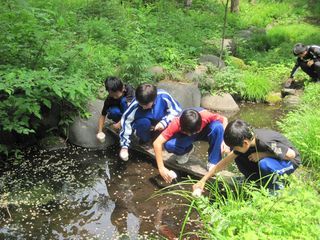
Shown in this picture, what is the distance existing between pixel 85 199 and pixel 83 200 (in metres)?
0.03

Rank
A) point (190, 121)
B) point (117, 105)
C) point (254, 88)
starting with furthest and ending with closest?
point (254, 88) < point (117, 105) < point (190, 121)

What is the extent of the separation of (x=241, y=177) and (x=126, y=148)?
5.07ft

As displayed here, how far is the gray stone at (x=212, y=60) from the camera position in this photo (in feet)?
29.1

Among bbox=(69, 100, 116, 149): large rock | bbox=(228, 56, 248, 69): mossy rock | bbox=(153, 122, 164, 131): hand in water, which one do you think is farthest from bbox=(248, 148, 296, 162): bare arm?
bbox=(228, 56, 248, 69): mossy rock

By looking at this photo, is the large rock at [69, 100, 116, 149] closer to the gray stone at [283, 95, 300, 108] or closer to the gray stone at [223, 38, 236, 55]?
the gray stone at [283, 95, 300, 108]

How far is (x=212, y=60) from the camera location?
903 centimetres

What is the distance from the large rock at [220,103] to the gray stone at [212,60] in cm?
114

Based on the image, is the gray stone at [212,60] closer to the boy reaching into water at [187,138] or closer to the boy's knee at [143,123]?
the boy's knee at [143,123]

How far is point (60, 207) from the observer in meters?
4.46

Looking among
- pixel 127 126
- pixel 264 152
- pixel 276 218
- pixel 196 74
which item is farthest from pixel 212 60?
pixel 276 218

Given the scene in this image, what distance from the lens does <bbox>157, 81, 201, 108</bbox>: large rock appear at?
274 inches

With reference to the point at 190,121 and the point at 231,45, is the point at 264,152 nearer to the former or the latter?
the point at 190,121

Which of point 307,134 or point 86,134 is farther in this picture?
point 86,134

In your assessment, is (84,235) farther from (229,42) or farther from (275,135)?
(229,42)
